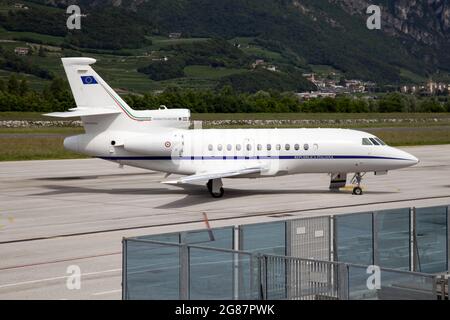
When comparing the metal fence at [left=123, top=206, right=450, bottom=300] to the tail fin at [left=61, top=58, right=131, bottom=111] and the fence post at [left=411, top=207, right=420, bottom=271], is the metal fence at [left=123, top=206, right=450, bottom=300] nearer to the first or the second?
the fence post at [left=411, top=207, right=420, bottom=271]

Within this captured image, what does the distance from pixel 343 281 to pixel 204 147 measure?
93.1ft

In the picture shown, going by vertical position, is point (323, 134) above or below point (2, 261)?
above

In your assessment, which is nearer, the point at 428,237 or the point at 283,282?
the point at 283,282

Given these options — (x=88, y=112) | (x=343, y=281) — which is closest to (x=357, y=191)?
(x=88, y=112)

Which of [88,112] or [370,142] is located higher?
[88,112]

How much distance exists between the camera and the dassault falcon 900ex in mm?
45688

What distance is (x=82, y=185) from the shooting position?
51.9 m

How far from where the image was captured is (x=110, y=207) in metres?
41.8

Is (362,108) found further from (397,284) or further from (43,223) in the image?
(397,284)

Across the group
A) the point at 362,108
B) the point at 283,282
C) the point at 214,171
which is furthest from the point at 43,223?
the point at 362,108

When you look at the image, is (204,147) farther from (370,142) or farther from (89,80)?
(370,142)

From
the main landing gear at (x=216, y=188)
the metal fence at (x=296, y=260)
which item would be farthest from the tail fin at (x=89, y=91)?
the metal fence at (x=296, y=260)
